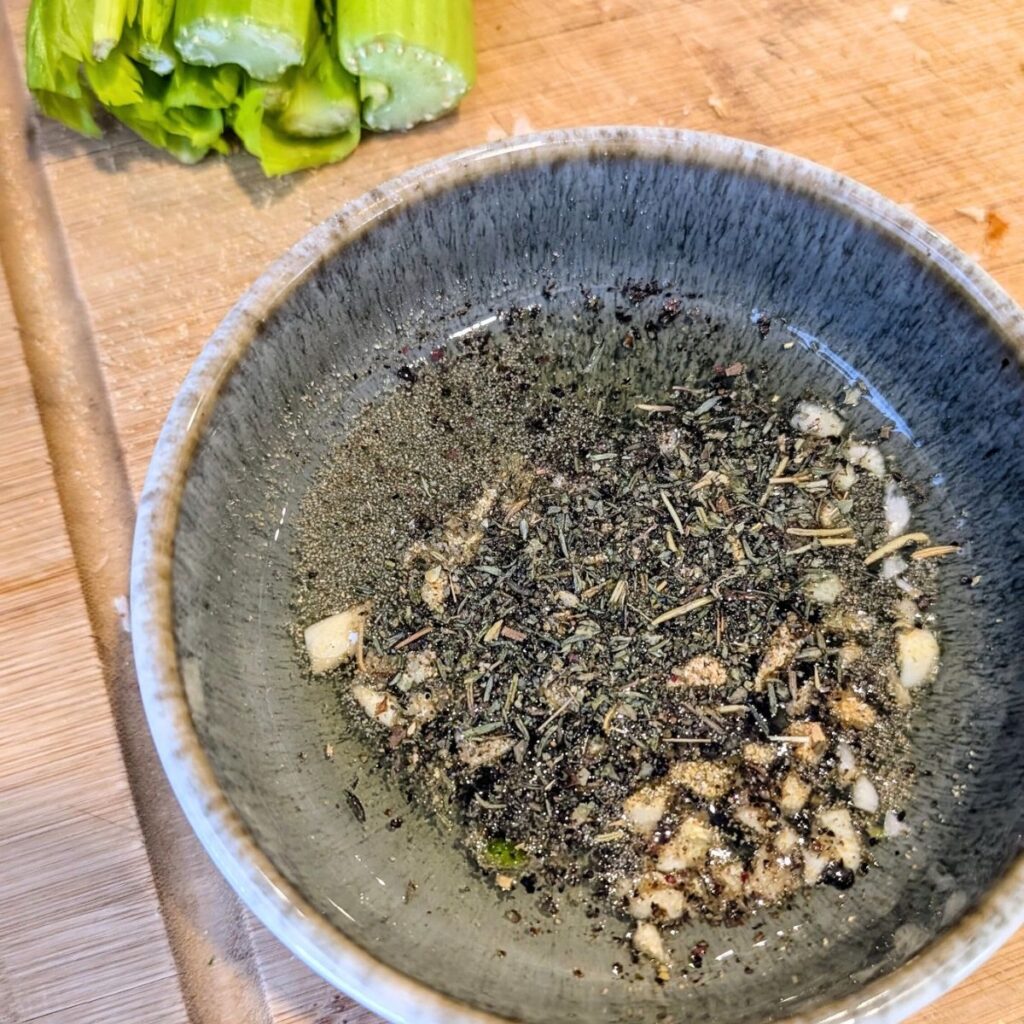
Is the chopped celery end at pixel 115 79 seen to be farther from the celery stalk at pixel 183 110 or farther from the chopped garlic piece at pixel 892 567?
the chopped garlic piece at pixel 892 567

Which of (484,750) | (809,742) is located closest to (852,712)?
(809,742)


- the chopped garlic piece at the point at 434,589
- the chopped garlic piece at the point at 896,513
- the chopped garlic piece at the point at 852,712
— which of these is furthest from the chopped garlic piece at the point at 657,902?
the chopped garlic piece at the point at 896,513

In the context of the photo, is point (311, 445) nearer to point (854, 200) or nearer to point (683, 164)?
point (683, 164)

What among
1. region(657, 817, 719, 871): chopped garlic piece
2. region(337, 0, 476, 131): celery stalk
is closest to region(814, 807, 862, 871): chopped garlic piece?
region(657, 817, 719, 871): chopped garlic piece

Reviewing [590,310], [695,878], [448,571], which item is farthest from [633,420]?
[695,878]

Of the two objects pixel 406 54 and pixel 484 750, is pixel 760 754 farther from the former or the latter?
pixel 406 54

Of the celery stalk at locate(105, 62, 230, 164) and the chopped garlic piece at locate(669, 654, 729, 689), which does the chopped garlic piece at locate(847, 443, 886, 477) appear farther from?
the celery stalk at locate(105, 62, 230, 164)

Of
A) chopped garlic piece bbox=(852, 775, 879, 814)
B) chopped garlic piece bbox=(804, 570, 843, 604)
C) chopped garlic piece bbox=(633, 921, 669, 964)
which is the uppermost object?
chopped garlic piece bbox=(804, 570, 843, 604)
